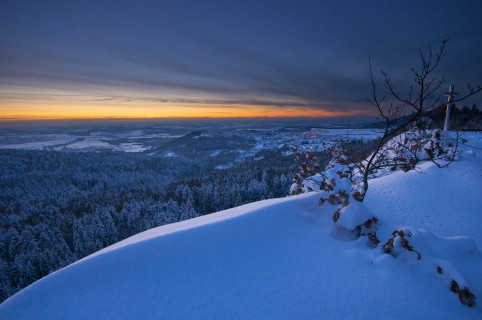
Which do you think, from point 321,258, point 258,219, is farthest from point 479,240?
point 258,219

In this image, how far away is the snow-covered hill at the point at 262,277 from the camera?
2715 mm

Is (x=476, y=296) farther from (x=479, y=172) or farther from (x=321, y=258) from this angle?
(x=479, y=172)

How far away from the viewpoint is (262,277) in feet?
10.4

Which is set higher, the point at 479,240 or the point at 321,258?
the point at 321,258

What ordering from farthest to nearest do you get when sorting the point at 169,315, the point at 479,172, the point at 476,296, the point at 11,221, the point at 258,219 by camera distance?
the point at 11,221 < the point at 479,172 < the point at 258,219 < the point at 476,296 < the point at 169,315

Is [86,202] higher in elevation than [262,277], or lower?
lower

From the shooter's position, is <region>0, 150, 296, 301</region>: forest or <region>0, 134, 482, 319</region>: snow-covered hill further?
<region>0, 150, 296, 301</region>: forest

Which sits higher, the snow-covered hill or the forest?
the snow-covered hill

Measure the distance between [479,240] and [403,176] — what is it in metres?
4.67

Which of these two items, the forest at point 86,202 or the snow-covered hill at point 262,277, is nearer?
the snow-covered hill at point 262,277

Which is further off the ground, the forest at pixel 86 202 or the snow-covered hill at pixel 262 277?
the snow-covered hill at pixel 262 277

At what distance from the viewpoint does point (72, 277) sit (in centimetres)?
346

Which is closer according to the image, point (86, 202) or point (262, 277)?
point (262, 277)

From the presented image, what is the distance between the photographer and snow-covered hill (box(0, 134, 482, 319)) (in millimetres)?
2715
